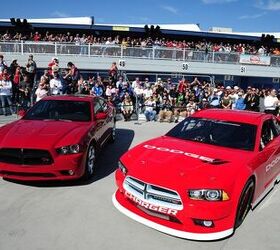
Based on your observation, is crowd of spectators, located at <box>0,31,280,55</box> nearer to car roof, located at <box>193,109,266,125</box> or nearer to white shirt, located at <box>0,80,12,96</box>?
white shirt, located at <box>0,80,12,96</box>

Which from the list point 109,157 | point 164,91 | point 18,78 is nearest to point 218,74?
Answer: point 164,91

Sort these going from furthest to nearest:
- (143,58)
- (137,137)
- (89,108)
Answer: (143,58) → (137,137) → (89,108)

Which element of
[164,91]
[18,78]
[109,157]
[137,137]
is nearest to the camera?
[109,157]

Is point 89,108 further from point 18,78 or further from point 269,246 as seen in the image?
point 18,78

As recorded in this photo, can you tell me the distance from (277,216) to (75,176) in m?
3.43

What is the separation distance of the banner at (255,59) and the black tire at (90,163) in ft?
72.5

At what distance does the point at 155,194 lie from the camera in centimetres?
489

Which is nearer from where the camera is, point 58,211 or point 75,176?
point 58,211

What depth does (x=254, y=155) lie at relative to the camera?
5.62m

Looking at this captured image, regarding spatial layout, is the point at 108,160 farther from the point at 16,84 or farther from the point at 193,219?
the point at 16,84

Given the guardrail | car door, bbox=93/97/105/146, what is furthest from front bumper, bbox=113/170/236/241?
the guardrail

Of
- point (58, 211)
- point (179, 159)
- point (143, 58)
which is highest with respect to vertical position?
point (143, 58)

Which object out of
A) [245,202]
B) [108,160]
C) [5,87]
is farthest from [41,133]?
[5,87]

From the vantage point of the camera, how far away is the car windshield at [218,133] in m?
6.02
